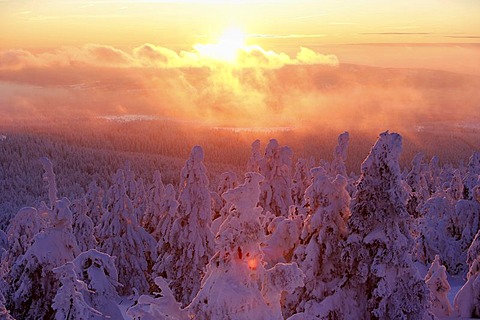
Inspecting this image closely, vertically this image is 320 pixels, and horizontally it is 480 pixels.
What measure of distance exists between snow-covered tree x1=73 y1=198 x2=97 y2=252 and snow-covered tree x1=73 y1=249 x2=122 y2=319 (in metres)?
19.7

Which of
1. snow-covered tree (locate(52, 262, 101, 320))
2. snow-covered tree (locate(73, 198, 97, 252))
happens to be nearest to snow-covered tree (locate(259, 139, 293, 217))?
snow-covered tree (locate(73, 198, 97, 252))

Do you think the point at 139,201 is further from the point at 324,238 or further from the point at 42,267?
the point at 324,238

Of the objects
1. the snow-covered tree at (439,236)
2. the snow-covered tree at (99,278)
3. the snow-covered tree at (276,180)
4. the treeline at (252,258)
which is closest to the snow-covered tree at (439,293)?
the treeline at (252,258)

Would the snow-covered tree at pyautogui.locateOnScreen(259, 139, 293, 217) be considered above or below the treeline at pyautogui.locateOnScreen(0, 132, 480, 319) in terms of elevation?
below

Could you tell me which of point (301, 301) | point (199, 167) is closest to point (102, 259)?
point (301, 301)

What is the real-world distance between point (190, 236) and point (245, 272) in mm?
20577

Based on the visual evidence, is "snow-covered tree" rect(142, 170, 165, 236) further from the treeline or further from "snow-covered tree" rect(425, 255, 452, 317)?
"snow-covered tree" rect(425, 255, 452, 317)

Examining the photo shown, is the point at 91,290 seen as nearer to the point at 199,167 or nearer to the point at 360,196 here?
the point at 360,196

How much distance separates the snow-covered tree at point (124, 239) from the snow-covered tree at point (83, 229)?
4.23 ft

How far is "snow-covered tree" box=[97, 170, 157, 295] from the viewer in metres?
37.2

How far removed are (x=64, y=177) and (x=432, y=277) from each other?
15770cm

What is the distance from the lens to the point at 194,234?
29688 millimetres

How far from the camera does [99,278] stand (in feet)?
53.7

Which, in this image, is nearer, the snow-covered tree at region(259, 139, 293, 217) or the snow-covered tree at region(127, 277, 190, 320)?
the snow-covered tree at region(127, 277, 190, 320)
